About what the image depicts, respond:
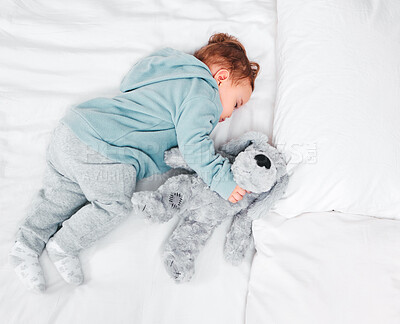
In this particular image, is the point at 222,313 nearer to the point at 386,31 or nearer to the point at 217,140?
the point at 217,140

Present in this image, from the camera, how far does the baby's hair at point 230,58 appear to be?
109 centimetres

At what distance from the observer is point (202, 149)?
0.95 metres

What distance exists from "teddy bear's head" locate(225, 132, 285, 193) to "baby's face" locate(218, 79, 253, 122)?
0.20 metres

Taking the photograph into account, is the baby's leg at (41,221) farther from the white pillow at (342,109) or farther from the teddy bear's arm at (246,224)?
the white pillow at (342,109)

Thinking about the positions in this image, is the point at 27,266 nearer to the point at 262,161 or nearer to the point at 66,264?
the point at 66,264

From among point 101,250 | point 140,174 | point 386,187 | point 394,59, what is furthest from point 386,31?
point 101,250

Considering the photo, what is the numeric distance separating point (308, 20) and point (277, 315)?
867 mm

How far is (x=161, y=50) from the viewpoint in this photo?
3.76 ft

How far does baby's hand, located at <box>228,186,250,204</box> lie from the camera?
3.08 ft

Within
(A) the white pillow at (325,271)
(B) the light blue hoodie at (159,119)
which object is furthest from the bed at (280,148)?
(B) the light blue hoodie at (159,119)

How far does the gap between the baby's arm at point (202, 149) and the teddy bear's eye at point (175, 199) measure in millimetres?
82

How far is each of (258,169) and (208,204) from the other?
0.19m

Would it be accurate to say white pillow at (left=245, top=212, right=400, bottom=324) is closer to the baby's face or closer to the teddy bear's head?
the teddy bear's head

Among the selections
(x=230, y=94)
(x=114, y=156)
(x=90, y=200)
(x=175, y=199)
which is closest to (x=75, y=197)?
(x=90, y=200)
